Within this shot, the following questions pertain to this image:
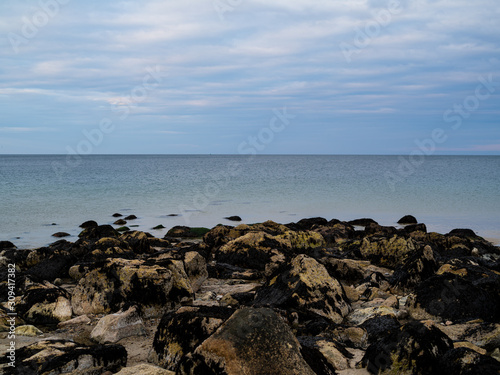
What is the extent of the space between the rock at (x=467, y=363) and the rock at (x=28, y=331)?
240 inches

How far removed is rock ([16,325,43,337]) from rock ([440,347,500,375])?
609 centimetres

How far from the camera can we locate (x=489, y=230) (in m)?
23.7

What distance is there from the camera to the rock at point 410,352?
196 inches

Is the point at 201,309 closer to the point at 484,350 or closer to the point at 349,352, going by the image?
the point at 349,352

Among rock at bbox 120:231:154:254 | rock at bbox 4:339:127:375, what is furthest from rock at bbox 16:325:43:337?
rock at bbox 120:231:154:254

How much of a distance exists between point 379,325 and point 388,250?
6.40 meters

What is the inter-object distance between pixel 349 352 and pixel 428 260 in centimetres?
492

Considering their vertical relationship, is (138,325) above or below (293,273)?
below

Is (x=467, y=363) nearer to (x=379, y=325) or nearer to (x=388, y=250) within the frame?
(x=379, y=325)

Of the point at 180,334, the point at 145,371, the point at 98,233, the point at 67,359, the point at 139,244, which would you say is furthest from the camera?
the point at 98,233

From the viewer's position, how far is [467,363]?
14.9 feet

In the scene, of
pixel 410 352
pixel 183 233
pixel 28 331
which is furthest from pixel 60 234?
pixel 410 352

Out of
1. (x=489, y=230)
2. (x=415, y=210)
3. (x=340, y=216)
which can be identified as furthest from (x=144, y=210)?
(x=489, y=230)

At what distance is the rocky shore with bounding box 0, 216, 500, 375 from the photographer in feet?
14.8
